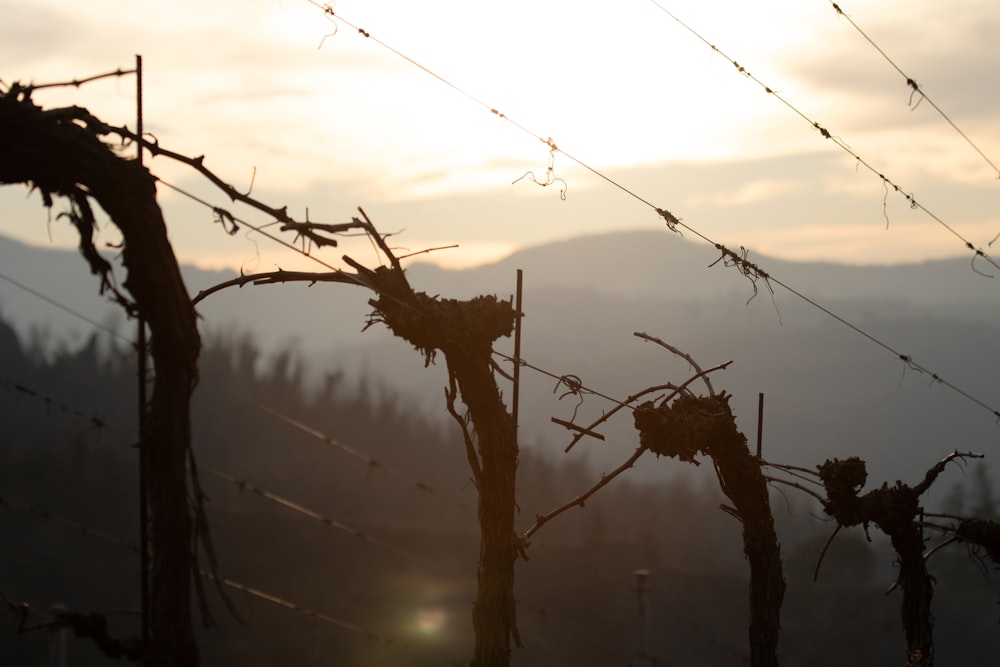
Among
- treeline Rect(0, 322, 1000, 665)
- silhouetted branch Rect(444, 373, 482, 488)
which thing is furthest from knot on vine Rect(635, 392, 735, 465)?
treeline Rect(0, 322, 1000, 665)

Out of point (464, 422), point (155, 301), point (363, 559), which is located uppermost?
point (155, 301)

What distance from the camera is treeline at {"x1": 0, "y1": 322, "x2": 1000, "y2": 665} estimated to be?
5706cm

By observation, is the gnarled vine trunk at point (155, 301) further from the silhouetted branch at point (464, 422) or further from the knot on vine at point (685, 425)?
the knot on vine at point (685, 425)

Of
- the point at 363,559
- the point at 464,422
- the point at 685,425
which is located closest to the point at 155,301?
the point at 464,422

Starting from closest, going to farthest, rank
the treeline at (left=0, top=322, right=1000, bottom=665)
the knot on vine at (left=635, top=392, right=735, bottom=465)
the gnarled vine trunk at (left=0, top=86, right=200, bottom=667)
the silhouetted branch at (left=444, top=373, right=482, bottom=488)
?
the gnarled vine trunk at (left=0, top=86, right=200, bottom=667) < the silhouetted branch at (left=444, top=373, right=482, bottom=488) < the knot on vine at (left=635, top=392, right=735, bottom=465) < the treeline at (left=0, top=322, right=1000, bottom=665)

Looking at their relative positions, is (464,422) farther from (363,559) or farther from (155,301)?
(363,559)

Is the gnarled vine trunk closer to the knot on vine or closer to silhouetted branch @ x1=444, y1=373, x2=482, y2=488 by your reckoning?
silhouetted branch @ x1=444, y1=373, x2=482, y2=488

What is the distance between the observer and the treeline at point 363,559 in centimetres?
5706

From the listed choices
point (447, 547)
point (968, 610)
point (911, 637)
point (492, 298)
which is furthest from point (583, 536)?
point (492, 298)

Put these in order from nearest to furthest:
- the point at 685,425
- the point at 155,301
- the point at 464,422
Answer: the point at 155,301, the point at 464,422, the point at 685,425

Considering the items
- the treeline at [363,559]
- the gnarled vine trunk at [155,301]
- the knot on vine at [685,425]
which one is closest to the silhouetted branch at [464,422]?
the knot on vine at [685,425]

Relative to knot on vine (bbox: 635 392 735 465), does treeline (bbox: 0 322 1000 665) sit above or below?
below

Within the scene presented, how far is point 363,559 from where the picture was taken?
7106 cm

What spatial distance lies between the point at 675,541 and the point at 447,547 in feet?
120
